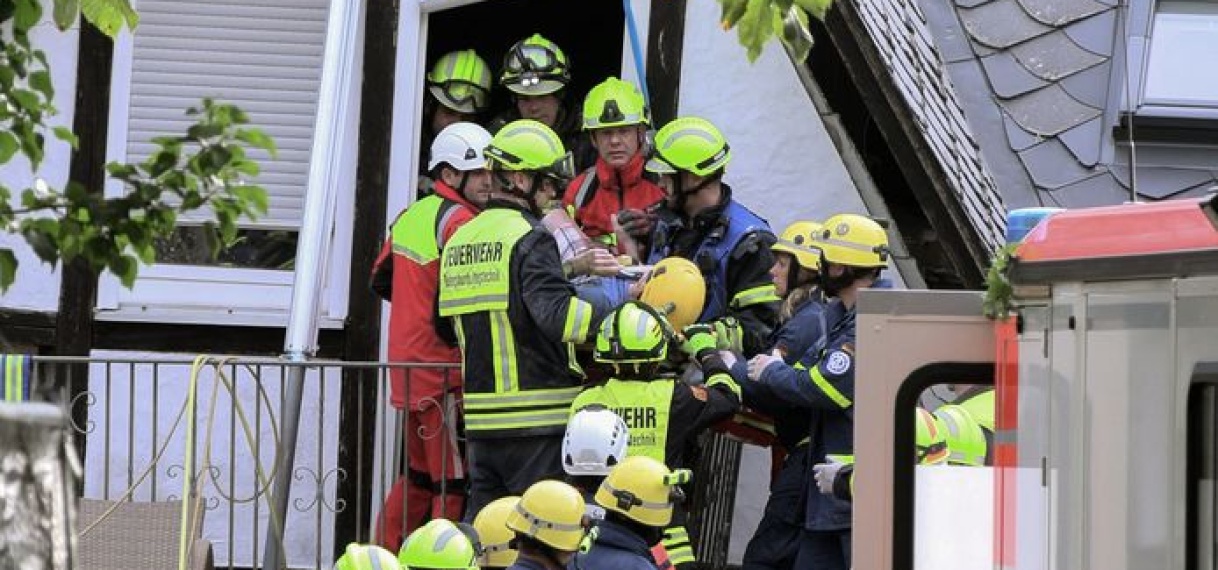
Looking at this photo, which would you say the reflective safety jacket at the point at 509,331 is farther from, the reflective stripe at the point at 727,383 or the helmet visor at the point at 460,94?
the helmet visor at the point at 460,94

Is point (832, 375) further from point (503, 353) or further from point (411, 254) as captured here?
point (411, 254)

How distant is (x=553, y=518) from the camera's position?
900cm

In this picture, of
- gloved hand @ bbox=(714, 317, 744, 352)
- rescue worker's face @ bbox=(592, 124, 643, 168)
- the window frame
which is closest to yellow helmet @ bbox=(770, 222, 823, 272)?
gloved hand @ bbox=(714, 317, 744, 352)

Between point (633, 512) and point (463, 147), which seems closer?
point (633, 512)

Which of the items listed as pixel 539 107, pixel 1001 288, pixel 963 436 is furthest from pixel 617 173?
pixel 1001 288

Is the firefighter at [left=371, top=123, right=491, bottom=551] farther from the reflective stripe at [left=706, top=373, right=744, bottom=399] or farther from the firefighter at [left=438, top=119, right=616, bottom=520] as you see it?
the reflective stripe at [left=706, top=373, right=744, bottom=399]

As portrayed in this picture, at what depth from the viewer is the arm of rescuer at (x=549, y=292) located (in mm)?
9961

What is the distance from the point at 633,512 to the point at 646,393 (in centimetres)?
94

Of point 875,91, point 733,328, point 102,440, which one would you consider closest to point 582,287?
point 733,328

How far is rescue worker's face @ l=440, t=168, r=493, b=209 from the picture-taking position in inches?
437

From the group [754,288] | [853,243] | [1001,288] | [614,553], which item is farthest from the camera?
[754,288]

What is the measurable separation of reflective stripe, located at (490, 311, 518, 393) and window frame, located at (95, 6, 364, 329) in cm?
212

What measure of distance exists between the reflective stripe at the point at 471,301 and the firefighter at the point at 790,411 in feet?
3.24

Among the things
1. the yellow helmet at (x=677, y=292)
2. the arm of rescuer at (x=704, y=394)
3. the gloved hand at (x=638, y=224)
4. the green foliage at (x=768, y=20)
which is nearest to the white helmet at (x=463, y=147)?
the gloved hand at (x=638, y=224)
